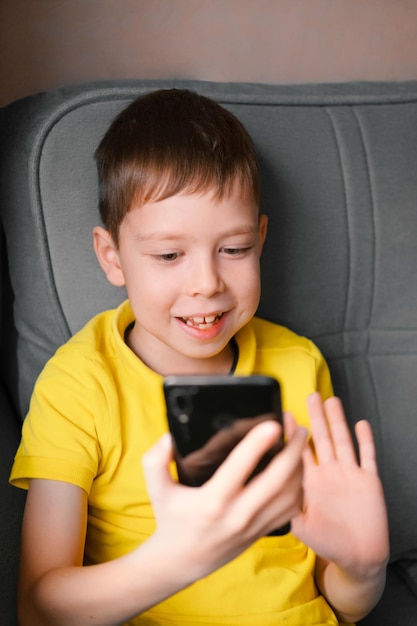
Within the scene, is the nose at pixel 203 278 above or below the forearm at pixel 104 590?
above

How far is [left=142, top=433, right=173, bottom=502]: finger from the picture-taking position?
73cm

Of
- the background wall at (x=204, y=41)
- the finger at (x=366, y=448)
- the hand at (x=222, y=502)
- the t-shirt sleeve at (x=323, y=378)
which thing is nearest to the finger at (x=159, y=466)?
the hand at (x=222, y=502)

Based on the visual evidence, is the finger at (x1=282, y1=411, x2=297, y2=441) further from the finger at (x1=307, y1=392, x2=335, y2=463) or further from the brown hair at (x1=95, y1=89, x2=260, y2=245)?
the brown hair at (x1=95, y1=89, x2=260, y2=245)

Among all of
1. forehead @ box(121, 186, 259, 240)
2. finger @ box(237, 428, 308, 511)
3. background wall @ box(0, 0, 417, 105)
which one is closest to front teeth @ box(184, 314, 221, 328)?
forehead @ box(121, 186, 259, 240)

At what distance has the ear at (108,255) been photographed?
45.7 inches

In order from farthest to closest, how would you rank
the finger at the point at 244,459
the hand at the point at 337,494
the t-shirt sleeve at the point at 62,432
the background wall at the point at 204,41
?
the background wall at the point at 204,41, the t-shirt sleeve at the point at 62,432, the hand at the point at 337,494, the finger at the point at 244,459

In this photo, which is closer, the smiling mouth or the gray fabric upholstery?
the smiling mouth

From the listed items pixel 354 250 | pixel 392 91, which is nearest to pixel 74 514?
pixel 354 250

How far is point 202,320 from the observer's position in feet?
3.57

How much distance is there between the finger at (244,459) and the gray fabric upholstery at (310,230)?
58 centimetres

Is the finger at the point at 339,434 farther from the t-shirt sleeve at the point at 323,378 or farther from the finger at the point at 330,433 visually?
the t-shirt sleeve at the point at 323,378

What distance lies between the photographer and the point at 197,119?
1.12 meters

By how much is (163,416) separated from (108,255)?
0.80 ft

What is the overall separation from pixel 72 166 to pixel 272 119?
0.33 m
